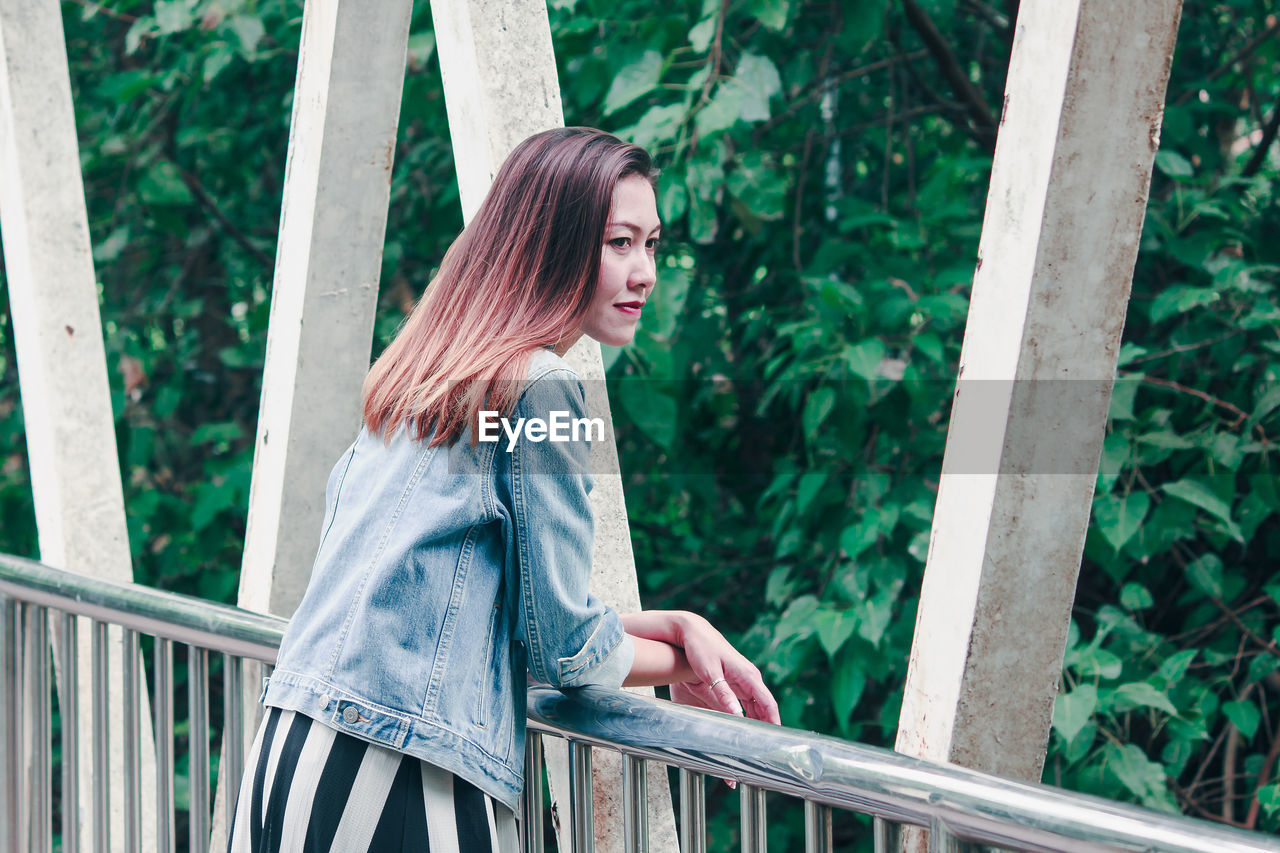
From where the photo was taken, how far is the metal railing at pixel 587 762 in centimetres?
100

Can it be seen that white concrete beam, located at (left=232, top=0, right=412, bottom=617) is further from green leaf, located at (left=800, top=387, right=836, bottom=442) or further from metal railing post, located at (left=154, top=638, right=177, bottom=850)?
green leaf, located at (left=800, top=387, right=836, bottom=442)

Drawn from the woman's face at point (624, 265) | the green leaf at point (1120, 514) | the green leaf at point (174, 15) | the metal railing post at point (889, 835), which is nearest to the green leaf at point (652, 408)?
the green leaf at point (1120, 514)

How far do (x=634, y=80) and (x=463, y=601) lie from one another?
184 centimetres

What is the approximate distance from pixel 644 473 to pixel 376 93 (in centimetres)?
186

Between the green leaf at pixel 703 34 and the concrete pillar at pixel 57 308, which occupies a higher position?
the green leaf at pixel 703 34

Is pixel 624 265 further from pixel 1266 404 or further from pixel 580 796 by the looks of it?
pixel 1266 404

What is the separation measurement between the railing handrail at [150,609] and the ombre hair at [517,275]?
0.51 meters

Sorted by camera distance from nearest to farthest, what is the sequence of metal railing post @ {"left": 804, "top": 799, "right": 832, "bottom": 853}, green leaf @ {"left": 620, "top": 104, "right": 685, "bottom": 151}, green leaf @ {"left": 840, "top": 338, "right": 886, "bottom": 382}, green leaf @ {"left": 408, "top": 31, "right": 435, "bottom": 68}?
metal railing post @ {"left": 804, "top": 799, "right": 832, "bottom": 853} < green leaf @ {"left": 840, "top": 338, "right": 886, "bottom": 382} < green leaf @ {"left": 620, "top": 104, "right": 685, "bottom": 151} < green leaf @ {"left": 408, "top": 31, "right": 435, "bottom": 68}

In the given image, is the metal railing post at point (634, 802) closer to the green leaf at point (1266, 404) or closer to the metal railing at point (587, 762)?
the metal railing at point (587, 762)

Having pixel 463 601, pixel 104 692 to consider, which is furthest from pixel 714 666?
pixel 104 692

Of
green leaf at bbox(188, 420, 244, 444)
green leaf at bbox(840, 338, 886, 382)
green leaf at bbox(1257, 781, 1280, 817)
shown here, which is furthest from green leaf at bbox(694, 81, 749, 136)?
green leaf at bbox(188, 420, 244, 444)

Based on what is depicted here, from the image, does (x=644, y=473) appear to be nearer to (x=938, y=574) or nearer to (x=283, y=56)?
(x=283, y=56)

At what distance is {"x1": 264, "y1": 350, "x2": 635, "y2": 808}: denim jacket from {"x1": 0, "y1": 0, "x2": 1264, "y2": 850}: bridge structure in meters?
0.11

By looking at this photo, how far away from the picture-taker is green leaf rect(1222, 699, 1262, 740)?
8.74 ft
